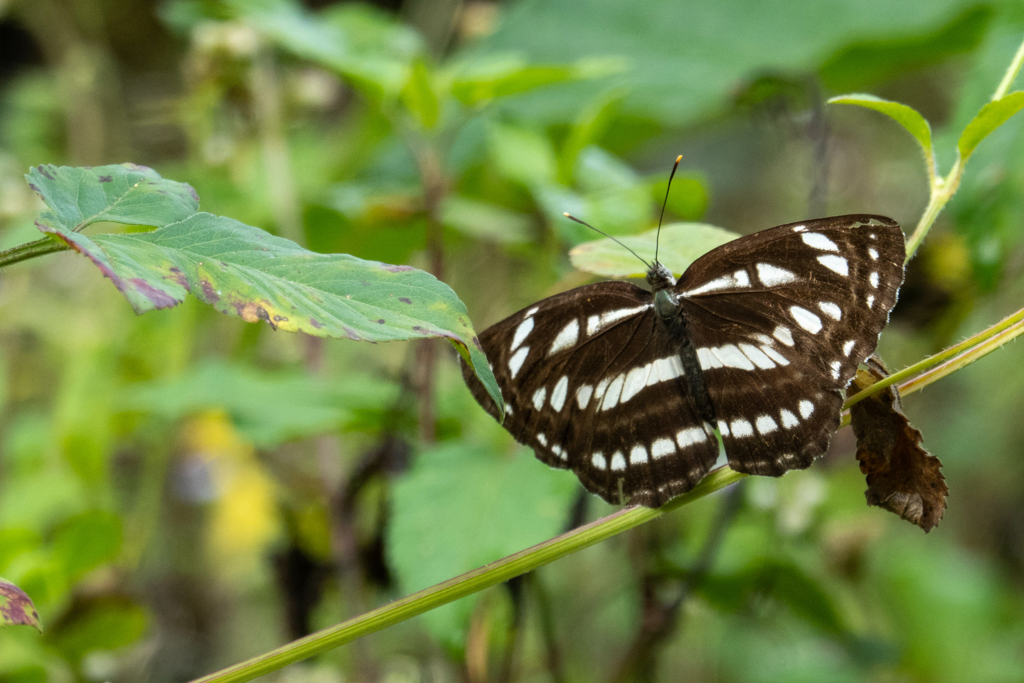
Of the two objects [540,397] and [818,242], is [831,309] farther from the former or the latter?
[540,397]

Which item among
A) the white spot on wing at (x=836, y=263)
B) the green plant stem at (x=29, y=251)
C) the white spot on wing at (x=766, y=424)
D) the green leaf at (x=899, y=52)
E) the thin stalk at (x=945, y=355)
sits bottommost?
the thin stalk at (x=945, y=355)

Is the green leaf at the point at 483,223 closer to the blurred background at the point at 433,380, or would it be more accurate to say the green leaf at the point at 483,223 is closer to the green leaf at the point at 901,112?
the blurred background at the point at 433,380

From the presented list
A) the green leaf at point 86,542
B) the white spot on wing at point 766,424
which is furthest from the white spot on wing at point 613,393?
the green leaf at point 86,542

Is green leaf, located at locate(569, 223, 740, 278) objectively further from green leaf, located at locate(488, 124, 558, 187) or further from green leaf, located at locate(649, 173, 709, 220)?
green leaf, located at locate(488, 124, 558, 187)

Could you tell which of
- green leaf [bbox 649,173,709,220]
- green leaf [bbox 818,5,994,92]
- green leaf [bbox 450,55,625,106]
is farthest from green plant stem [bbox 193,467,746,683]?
green leaf [bbox 818,5,994,92]

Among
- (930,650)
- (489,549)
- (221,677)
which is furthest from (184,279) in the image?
(930,650)
